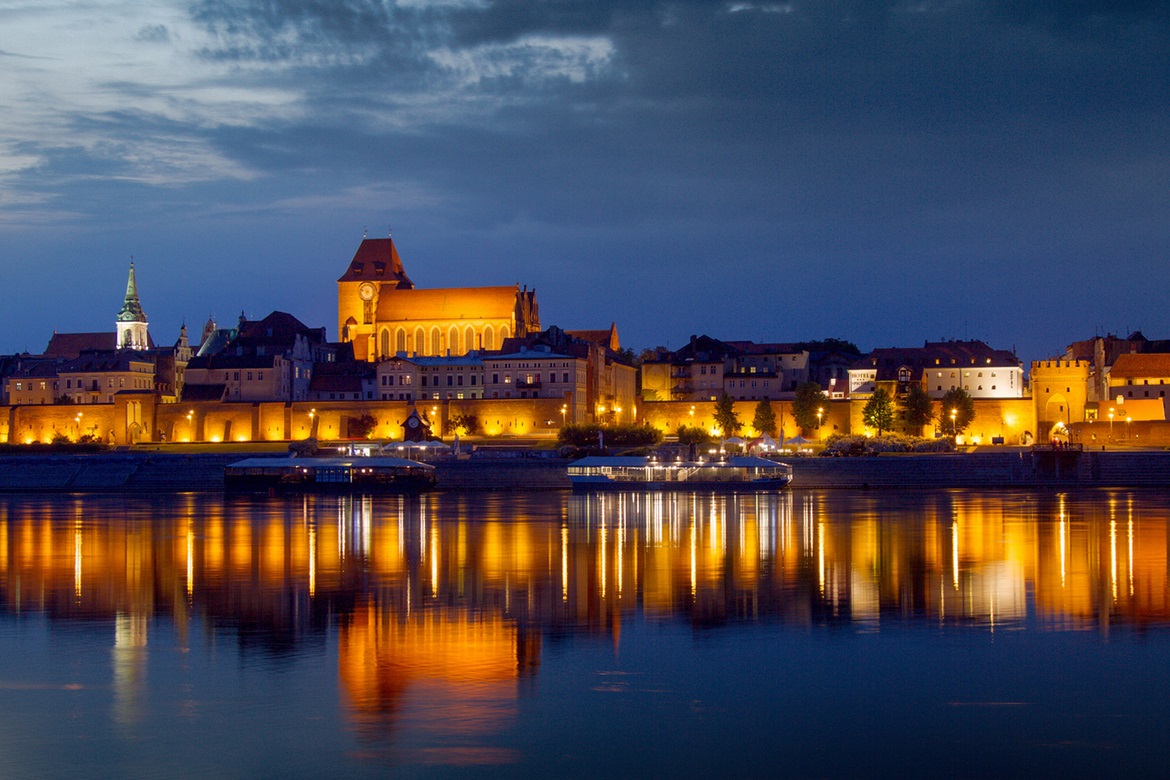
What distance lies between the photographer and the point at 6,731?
1029 centimetres

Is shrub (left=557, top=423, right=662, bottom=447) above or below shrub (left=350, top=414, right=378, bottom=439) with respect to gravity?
below

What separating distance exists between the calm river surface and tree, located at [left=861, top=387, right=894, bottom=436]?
1776 inches

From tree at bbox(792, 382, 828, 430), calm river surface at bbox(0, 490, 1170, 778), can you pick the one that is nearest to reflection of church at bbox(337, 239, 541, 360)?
tree at bbox(792, 382, 828, 430)

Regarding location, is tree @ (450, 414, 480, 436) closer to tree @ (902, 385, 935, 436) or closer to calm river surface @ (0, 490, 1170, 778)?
tree @ (902, 385, 935, 436)

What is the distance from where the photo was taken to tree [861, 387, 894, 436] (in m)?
71.4

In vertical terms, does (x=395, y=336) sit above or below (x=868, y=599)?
above

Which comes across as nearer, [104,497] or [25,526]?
[25,526]

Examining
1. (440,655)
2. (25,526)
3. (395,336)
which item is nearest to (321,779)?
(440,655)

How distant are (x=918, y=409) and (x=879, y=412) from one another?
7.11 feet

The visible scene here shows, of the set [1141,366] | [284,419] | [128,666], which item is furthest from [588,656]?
[1141,366]

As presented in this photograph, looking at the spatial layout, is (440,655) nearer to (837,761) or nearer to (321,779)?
(321,779)

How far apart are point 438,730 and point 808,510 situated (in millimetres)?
27408

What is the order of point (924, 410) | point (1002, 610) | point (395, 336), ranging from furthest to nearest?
1. point (395, 336)
2. point (924, 410)
3. point (1002, 610)

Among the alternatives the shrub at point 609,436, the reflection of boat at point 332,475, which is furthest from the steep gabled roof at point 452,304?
the reflection of boat at point 332,475
